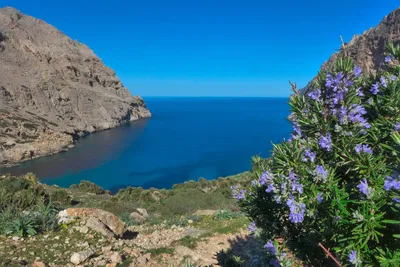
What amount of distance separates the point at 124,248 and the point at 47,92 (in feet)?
290

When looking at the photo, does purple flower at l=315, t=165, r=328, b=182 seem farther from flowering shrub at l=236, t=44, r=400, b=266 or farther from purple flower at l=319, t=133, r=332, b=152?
purple flower at l=319, t=133, r=332, b=152

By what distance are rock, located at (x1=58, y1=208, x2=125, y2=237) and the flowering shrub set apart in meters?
6.76

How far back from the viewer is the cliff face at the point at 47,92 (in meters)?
63.7

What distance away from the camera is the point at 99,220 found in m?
9.27

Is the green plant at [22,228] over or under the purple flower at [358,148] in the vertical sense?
under

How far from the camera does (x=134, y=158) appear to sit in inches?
2562

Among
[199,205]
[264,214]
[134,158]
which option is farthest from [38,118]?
[264,214]

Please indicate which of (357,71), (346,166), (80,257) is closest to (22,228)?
(80,257)

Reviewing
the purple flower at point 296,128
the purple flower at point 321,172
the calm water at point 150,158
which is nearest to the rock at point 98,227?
the purple flower at point 296,128

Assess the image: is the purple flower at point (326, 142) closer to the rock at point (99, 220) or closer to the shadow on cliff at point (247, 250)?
the shadow on cliff at point (247, 250)

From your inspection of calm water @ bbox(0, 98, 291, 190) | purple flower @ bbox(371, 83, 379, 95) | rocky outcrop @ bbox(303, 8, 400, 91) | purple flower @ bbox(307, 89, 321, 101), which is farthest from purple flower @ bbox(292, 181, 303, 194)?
rocky outcrop @ bbox(303, 8, 400, 91)

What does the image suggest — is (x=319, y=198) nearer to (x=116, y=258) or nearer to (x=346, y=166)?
(x=346, y=166)

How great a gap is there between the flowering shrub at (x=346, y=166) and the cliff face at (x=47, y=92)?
62853mm

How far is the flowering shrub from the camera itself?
2.60m
